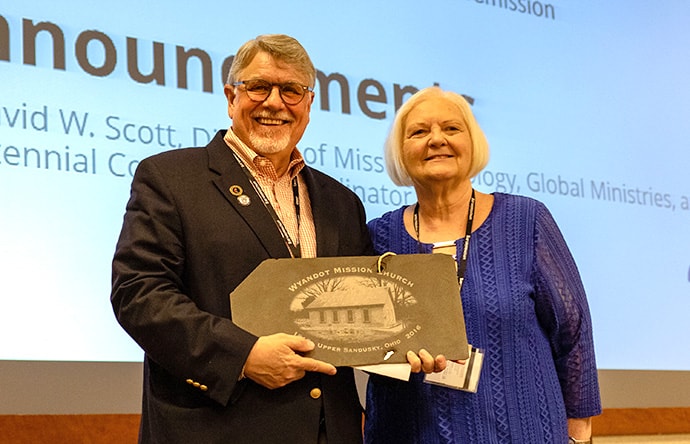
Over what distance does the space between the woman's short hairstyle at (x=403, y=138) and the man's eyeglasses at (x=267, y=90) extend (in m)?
0.40

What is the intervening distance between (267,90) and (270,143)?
0.44 ft

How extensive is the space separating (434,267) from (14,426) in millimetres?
1473

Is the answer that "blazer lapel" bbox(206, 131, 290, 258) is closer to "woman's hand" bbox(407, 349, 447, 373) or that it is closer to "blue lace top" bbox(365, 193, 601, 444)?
"woman's hand" bbox(407, 349, 447, 373)

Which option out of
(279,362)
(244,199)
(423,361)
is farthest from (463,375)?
(244,199)

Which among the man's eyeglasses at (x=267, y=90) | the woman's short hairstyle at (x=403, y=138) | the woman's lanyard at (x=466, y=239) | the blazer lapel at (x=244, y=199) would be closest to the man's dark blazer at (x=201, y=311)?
the blazer lapel at (x=244, y=199)

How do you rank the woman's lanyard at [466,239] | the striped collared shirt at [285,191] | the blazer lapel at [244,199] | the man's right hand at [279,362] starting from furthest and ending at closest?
the woman's lanyard at [466,239] < the striped collared shirt at [285,191] < the blazer lapel at [244,199] < the man's right hand at [279,362]

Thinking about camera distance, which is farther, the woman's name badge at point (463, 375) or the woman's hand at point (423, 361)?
the woman's name badge at point (463, 375)

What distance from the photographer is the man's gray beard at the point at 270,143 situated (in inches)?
88.7

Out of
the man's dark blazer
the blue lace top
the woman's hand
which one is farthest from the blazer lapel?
the blue lace top

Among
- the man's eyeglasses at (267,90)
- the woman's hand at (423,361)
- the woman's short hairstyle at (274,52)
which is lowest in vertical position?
the woman's hand at (423,361)

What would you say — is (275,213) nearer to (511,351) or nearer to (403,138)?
(403,138)

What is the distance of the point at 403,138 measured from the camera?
2.58 meters

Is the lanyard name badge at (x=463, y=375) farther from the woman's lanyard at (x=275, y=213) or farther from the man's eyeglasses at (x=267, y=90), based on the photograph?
the man's eyeglasses at (x=267, y=90)

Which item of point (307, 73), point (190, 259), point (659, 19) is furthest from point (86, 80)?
point (659, 19)
